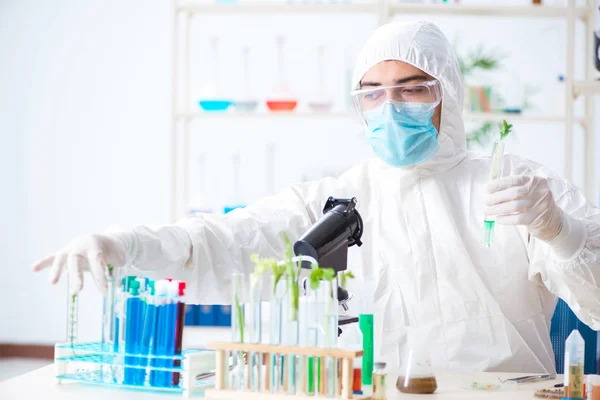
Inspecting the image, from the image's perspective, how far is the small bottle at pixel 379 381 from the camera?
1.42 meters

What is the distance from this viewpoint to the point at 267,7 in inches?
145

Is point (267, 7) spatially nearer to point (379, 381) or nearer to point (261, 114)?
point (261, 114)

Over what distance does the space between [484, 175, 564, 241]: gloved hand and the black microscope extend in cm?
31

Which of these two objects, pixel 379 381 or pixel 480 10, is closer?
pixel 379 381

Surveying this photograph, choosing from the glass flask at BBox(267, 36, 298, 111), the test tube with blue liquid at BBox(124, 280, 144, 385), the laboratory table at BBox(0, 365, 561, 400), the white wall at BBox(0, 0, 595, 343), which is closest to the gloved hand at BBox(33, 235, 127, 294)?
the test tube with blue liquid at BBox(124, 280, 144, 385)

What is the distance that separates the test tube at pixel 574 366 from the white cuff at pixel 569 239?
0.45 m

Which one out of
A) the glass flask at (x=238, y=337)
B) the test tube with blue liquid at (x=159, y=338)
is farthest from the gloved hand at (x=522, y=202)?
the test tube with blue liquid at (x=159, y=338)

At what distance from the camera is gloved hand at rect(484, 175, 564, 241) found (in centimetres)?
179

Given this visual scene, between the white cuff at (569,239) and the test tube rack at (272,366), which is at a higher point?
the white cuff at (569,239)

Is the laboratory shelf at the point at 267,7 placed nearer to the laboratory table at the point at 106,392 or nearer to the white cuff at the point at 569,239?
the white cuff at the point at 569,239

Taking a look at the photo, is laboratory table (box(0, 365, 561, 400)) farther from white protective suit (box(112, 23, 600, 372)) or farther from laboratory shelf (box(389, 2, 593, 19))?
laboratory shelf (box(389, 2, 593, 19))

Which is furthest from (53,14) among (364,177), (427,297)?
(427,297)

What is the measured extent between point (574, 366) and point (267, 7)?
2607 mm

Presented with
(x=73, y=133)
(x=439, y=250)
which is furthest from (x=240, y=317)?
(x=73, y=133)
